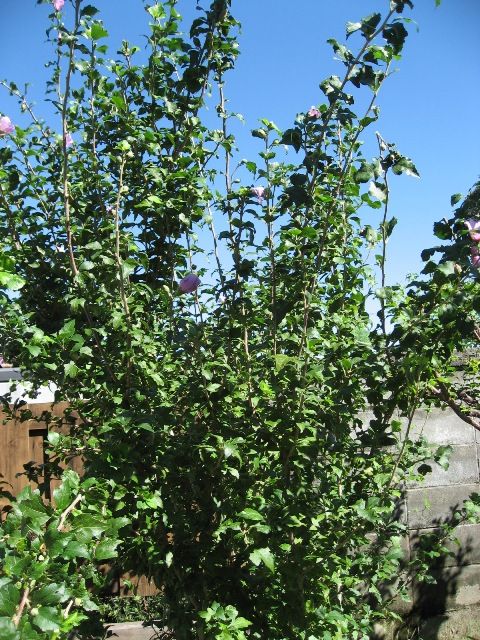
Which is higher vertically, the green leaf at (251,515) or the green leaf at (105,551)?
the green leaf at (251,515)

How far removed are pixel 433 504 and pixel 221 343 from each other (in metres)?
2.15

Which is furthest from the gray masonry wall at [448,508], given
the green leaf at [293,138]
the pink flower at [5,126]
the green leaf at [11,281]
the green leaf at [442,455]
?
the green leaf at [11,281]

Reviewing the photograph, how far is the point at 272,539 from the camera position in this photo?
202cm

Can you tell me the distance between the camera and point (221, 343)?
2281mm

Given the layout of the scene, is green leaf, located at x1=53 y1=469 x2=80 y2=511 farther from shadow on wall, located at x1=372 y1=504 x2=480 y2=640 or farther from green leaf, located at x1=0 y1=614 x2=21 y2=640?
shadow on wall, located at x1=372 y1=504 x2=480 y2=640

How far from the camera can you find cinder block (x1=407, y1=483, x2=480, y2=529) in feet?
12.6

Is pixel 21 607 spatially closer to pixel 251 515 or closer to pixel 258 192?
pixel 251 515

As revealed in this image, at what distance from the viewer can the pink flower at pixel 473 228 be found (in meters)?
2.05

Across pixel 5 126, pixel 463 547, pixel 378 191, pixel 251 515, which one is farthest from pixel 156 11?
pixel 463 547

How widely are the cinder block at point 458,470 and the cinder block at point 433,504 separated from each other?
0.11 ft

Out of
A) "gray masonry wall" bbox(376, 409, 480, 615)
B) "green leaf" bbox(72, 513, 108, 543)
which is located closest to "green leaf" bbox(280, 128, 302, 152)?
"green leaf" bbox(72, 513, 108, 543)

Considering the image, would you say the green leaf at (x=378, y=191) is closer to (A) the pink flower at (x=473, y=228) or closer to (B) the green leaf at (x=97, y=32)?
(A) the pink flower at (x=473, y=228)

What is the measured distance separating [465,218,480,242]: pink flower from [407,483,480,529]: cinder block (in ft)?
6.79

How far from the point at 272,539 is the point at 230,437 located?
1.03 feet
